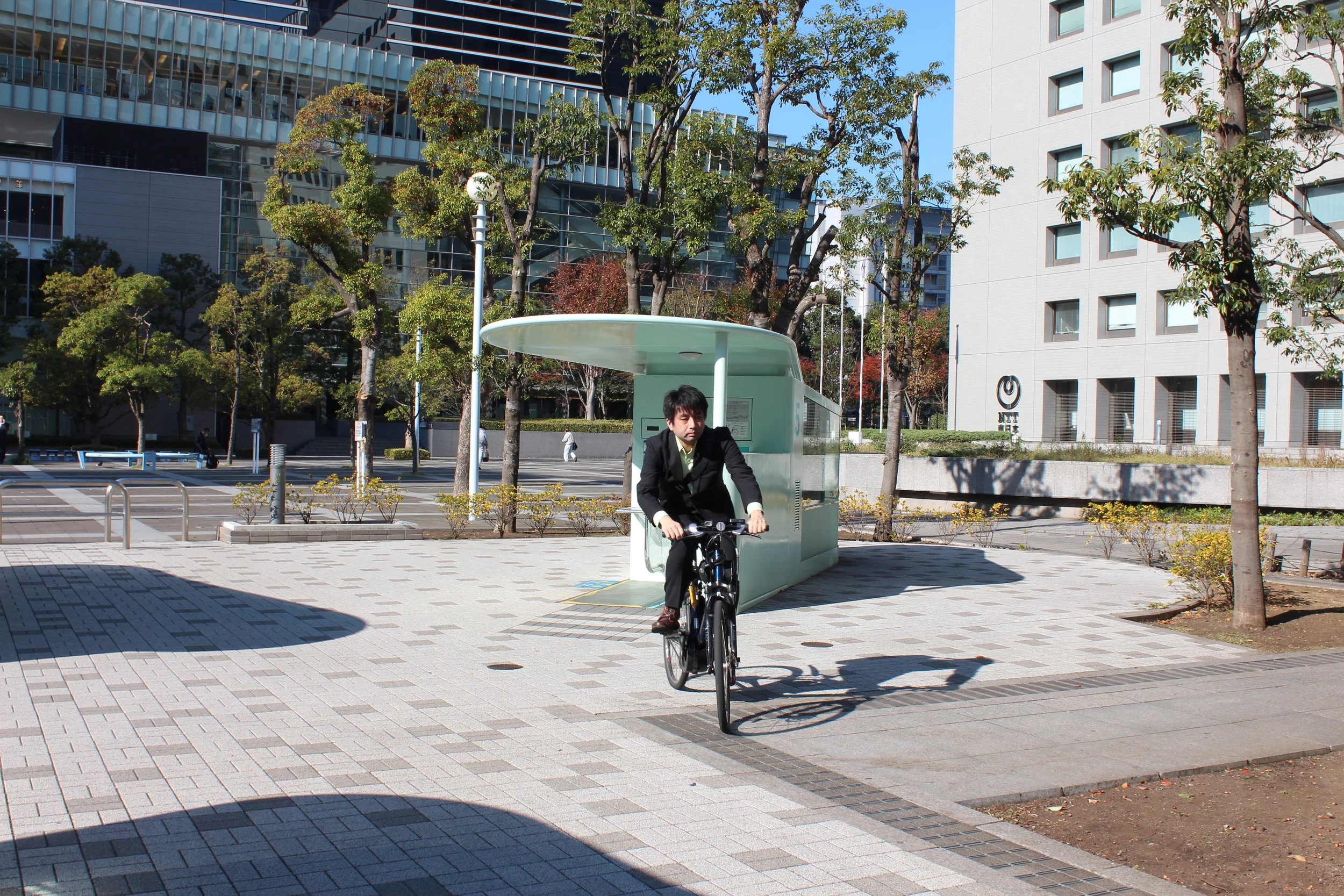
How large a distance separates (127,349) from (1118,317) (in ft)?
113

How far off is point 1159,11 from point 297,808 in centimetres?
3791

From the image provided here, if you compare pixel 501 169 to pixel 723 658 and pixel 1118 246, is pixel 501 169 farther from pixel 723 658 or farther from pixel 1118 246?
pixel 1118 246

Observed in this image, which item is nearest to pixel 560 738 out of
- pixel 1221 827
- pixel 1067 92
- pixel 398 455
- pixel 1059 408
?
pixel 1221 827

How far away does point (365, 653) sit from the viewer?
299 inches

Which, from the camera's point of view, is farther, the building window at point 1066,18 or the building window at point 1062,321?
the building window at point 1062,321

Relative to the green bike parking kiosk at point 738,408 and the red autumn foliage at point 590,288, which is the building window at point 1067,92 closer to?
the red autumn foliage at point 590,288

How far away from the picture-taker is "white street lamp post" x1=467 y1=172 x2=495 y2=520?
57.5ft

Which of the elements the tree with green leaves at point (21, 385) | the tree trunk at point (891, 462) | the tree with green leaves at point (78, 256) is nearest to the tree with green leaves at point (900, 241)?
the tree trunk at point (891, 462)

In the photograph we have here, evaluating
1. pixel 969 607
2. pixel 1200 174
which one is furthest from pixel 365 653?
pixel 1200 174

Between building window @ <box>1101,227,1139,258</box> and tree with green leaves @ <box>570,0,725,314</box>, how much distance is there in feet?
75.0

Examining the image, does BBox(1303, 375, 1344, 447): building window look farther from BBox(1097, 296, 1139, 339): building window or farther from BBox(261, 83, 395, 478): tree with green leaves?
BBox(261, 83, 395, 478): tree with green leaves

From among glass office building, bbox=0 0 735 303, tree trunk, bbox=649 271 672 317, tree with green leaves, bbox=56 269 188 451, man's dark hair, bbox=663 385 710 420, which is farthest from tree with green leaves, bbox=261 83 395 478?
glass office building, bbox=0 0 735 303

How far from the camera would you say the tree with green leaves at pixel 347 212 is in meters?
22.6

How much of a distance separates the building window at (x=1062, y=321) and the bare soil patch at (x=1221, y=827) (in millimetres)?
35032
